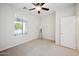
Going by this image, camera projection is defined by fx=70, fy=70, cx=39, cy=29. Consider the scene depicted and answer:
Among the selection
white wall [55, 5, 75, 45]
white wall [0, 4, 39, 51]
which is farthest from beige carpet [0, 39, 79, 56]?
white wall [55, 5, 75, 45]

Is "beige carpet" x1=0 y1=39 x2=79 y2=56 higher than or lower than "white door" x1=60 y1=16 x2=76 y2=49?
lower

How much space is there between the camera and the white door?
294 centimetres

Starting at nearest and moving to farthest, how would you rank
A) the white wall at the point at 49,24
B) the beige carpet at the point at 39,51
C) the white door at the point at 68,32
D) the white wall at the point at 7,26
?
the beige carpet at the point at 39,51
the white wall at the point at 7,26
the white door at the point at 68,32
the white wall at the point at 49,24

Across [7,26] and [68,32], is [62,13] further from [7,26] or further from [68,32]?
[7,26]

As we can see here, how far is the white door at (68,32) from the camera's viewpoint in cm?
294

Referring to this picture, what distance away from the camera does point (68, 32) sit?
10.3ft

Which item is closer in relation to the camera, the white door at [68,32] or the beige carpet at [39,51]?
the beige carpet at [39,51]

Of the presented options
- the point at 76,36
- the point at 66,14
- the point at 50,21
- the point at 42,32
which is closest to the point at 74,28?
the point at 76,36

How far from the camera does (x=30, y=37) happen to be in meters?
4.25

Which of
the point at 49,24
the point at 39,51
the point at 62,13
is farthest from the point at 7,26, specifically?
the point at 62,13

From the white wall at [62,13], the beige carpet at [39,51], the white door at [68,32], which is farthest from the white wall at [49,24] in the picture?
the beige carpet at [39,51]

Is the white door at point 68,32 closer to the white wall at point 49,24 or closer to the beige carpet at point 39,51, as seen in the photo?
the beige carpet at point 39,51

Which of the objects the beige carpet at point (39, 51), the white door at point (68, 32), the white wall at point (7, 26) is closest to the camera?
the beige carpet at point (39, 51)

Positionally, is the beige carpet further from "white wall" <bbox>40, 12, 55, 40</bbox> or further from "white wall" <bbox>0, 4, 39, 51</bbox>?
"white wall" <bbox>40, 12, 55, 40</bbox>
